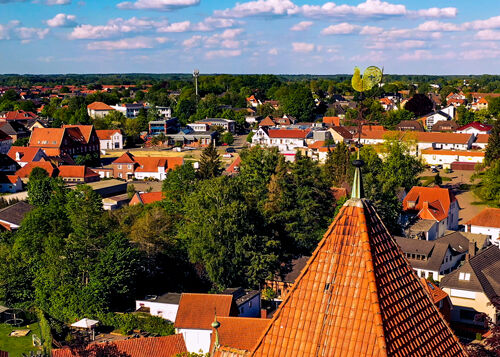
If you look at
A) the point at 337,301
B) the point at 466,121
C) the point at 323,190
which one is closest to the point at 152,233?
the point at 323,190

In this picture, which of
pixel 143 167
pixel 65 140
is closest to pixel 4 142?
pixel 65 140

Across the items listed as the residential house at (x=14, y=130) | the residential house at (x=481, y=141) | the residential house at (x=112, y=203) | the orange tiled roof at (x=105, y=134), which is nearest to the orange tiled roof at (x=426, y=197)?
the residential house at (x=112, y=203)

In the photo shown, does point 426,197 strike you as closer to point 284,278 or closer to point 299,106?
point 284,278

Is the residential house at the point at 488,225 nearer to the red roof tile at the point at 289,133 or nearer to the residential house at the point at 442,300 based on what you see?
the residential house at the point at 442,300

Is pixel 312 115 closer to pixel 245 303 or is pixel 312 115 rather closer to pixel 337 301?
pixel 245 303

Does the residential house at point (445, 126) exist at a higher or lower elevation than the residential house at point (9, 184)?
higher

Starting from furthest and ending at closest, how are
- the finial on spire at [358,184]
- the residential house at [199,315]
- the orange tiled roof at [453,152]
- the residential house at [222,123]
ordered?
the residential house at [222,123] < the orange tiled roof at [453,152] < the residential house at [199,315] < the finial on spire at [358,184]
